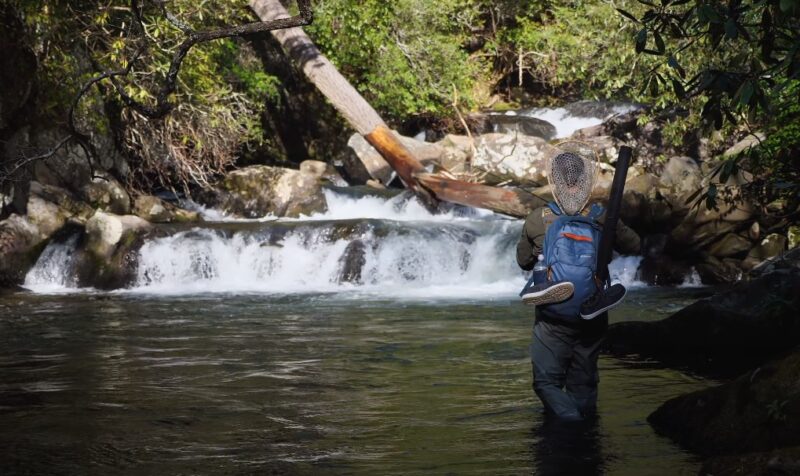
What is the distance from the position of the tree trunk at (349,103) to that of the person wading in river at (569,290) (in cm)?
1294

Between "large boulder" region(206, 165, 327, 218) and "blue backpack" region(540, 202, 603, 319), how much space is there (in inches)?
581

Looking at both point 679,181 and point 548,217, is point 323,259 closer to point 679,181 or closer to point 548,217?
point 679,181

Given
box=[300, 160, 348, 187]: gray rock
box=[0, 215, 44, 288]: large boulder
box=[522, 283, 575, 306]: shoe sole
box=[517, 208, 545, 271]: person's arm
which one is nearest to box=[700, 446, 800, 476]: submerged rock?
box=[522, 283, 575, 306]: shoe sole

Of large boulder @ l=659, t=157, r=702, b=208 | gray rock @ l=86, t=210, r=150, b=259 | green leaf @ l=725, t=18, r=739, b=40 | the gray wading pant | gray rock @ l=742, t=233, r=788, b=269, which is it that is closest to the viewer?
green leaf @ l=725, t=18, r=739, b=40

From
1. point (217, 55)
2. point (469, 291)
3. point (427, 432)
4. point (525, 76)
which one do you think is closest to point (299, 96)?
point (217, 55)

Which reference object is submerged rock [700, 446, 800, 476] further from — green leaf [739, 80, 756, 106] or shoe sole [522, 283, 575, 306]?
green leaf [739, 80, 756, 106]

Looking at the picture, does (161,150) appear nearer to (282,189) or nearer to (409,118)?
(282,189)

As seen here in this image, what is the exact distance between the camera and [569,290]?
17.2 feet

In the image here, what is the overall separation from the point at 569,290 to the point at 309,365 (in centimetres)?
362

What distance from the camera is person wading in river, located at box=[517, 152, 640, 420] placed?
5305mm

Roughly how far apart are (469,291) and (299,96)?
12.0m

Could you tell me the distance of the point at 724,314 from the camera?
24.8 ft

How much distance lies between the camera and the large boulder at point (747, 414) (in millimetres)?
4727

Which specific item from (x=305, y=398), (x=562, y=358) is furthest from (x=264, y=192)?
(x=562, y=358)
